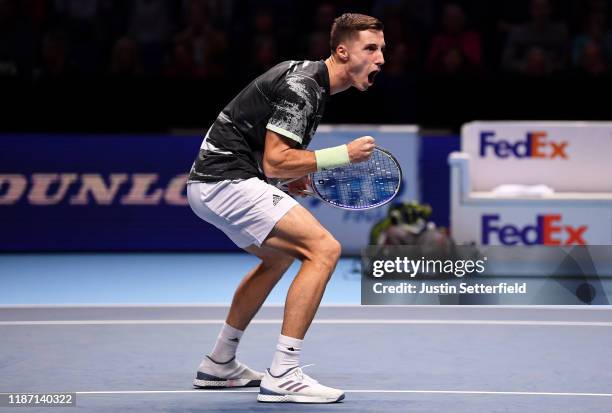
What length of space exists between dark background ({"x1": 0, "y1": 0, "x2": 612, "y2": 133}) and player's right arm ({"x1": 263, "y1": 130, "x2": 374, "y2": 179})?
559cm

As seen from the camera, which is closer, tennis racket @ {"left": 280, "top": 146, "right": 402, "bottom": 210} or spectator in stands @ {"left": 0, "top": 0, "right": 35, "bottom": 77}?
tennis racket @ {"left": 280, "top": 146, "right": 402, "bottom": 210}

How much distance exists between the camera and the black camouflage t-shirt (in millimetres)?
5043

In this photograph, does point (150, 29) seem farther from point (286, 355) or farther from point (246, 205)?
point (286, 355)

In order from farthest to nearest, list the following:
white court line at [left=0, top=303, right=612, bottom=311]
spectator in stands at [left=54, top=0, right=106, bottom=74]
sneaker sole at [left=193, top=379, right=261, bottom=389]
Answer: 1. spectator in stands at [left=54, top=0, right=106, bottom=74]
2. white court line at [left=0, top=303, right=612, bottom=311]
3. sneaker sole at [left=193, top=379, right=261, bottom=389]

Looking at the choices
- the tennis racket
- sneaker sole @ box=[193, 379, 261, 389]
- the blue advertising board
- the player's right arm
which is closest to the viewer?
the player's right arm

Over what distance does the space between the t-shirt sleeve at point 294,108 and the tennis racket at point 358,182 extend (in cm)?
52

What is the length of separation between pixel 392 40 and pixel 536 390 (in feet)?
22.0

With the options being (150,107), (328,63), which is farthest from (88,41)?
(328,63)

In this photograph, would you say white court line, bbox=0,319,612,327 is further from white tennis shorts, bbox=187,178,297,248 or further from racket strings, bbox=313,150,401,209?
white tennis shorts, bbox=187,178,297,248

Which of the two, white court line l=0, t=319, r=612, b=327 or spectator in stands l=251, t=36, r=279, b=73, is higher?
spectator in stands l=251, t=36, r=279, b=73

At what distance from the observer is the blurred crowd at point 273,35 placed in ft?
37.4

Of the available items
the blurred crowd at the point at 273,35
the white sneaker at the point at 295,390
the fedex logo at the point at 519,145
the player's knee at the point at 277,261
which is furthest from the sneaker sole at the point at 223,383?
the blurred crowd at the point at 273,35

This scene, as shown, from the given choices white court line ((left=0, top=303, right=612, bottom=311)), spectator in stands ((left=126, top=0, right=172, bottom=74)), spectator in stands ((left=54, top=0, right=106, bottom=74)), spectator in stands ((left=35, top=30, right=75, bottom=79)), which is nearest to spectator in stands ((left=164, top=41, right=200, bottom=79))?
spectator in stands ((left=126, top=0, right=172, bottom=74))

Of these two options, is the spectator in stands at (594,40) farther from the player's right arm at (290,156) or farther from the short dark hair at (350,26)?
the player's right arm at (290,156)
